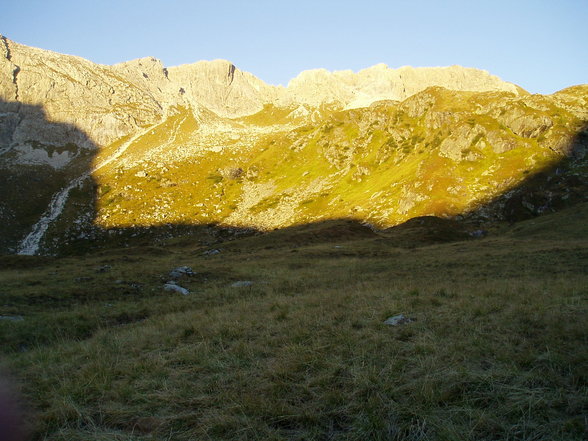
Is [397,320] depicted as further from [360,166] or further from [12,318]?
[360,166]

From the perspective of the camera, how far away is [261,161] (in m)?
122

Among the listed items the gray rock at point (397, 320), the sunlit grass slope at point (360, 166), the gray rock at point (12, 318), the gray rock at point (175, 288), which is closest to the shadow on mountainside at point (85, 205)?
the sunlit grass slope at point (360, 166)

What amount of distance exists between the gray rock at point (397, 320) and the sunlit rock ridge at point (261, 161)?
54.3 meters

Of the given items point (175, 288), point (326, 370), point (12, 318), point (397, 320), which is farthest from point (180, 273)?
point (326, 370)

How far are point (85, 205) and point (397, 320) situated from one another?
106m

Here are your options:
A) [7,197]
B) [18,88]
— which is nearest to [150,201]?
[7,197]

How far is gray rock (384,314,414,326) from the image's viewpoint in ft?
30.8

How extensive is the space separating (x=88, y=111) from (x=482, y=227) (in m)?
183

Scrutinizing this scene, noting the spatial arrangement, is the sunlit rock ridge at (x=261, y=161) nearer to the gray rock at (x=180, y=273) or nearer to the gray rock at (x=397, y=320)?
the gray rock at (x=180, y=273)

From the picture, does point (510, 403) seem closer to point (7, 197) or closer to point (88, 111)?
point (7, 197)

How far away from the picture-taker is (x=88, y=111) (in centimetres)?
16312

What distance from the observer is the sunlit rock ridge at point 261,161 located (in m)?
66.2

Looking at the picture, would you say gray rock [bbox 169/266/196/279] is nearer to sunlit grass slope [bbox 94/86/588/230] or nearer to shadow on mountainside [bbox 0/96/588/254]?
shadow on mountainside [bbox 0/96/588/254]

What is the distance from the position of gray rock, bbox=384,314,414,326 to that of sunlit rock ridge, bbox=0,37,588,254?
54.3 meters
